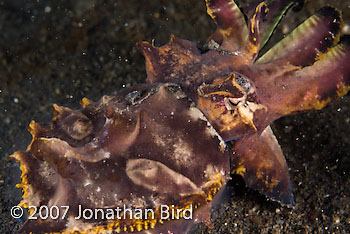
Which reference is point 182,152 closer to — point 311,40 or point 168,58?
point 168,58

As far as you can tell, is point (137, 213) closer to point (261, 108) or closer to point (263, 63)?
point (261, 108)

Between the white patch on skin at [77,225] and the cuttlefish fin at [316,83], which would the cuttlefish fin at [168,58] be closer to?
the cuttlefish fin at [316,83]

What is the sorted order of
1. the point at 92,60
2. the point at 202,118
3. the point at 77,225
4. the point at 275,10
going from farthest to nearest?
the point at 92,60 → the point at 275,10 → the point at 202,118 → the point at 77,225

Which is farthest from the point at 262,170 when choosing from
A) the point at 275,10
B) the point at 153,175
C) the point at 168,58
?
the point at 275,10

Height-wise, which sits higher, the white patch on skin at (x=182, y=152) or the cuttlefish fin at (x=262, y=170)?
the white patch on skin at (x=182, y=152)

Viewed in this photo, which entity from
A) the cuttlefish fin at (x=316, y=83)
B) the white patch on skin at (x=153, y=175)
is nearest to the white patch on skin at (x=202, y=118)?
the white patch on skin at (x=153, y=175)

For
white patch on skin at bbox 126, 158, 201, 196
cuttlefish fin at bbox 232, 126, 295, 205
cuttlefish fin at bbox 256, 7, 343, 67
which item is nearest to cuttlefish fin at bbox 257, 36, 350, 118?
cuttlefish fin at bbox 256, 7, 343, 67
